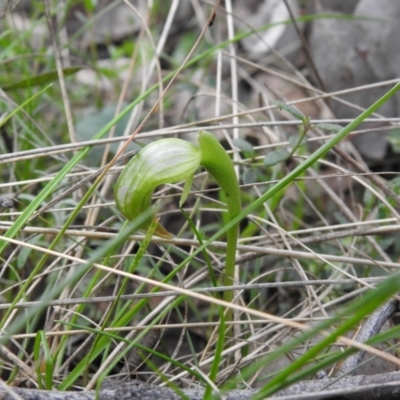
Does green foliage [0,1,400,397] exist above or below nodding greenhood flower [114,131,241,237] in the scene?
below

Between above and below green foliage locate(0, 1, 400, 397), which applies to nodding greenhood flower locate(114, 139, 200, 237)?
above

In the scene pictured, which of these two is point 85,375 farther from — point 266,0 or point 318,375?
point 266,0

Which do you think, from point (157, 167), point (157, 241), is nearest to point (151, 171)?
point (157, 167)

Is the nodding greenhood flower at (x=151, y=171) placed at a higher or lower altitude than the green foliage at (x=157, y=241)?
higher

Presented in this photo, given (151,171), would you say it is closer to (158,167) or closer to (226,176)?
(158,167)

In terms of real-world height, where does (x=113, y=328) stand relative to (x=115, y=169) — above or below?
below

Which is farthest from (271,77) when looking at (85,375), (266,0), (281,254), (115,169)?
(85,375)

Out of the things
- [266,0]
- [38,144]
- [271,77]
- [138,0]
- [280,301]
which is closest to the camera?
[280,301]

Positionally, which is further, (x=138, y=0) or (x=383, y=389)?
(x=138, y=0)

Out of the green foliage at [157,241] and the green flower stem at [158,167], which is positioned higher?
the green flower stem at [158,167]
